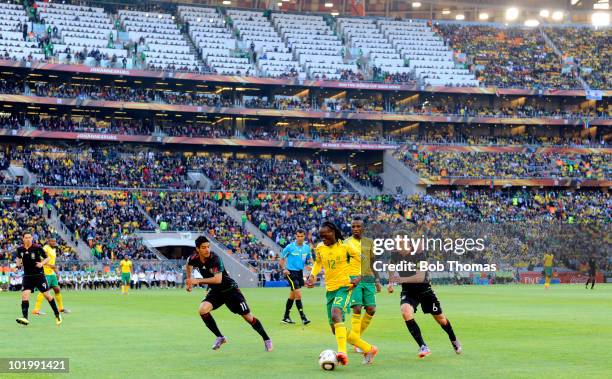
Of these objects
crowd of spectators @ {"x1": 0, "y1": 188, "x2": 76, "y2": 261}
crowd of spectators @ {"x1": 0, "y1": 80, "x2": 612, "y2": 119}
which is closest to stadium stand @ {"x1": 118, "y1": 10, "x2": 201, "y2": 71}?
crowd of spectators @ {"x1": 0, "y1": 80, "x2": 612, "y2": 119}

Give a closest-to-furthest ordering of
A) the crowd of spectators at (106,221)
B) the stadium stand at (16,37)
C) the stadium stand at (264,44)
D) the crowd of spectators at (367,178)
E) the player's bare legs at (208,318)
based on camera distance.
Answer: the player's bare legs at (208,318), the crowd of spectators at (106,221), the stadium stand at (16,37), the crowd of spectators at (367,178), the stadium stand at (264,44)

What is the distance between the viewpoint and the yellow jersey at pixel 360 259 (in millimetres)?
16500

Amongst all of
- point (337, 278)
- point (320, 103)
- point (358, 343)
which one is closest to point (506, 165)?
point (320, 103)

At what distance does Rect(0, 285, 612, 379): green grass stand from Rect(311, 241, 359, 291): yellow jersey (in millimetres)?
1362

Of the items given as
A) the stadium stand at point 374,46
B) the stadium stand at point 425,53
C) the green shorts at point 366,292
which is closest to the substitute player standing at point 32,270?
the green shorts at point 366,292

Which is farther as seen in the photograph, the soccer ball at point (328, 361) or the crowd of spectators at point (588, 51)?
the crowd of spectators at point (588, 51)

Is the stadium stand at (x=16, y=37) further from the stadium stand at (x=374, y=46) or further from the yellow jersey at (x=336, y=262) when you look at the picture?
the yellow jersey at (x=336, y=262)

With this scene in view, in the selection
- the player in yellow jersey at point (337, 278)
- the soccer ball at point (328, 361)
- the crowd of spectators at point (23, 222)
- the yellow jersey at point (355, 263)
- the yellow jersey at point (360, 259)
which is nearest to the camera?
the soccer ball at point (328, 361)

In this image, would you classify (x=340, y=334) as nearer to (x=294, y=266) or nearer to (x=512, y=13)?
(x=294, y=266)

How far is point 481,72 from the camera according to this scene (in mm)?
99812

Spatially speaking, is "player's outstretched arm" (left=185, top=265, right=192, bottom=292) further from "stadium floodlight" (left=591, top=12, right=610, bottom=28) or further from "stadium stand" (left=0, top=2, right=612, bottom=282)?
"stadium floodlight" (left=591, top=12, right=610, bottom=28)

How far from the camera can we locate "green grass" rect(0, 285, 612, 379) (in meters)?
15.1

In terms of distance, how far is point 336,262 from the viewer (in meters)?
15.9

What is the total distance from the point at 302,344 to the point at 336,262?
14.3ft
